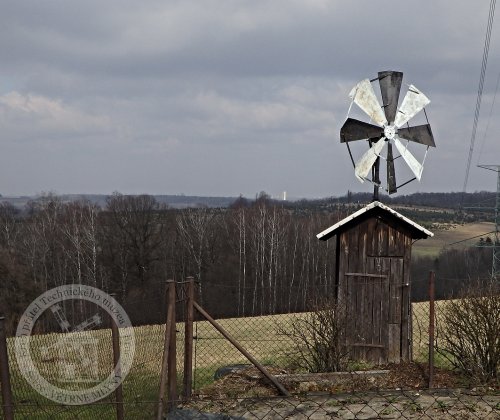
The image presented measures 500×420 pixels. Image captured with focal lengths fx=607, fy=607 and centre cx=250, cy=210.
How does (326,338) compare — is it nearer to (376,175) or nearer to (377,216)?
(377,216)

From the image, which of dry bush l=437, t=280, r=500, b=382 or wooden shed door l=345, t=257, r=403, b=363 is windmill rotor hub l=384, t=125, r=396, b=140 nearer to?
wooden shed door l=345, t=257, r=403, b=363

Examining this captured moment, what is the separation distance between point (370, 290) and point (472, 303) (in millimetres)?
2433

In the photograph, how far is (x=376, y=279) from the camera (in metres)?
11.4

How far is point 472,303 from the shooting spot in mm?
9141

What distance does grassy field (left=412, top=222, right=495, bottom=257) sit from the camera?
63.6m

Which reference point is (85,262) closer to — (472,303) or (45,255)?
(45,255)

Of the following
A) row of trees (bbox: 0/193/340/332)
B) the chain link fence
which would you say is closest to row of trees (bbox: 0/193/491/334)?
row of trees (bbox: 0/193/340/332)

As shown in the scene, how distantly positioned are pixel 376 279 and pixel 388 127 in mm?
2834

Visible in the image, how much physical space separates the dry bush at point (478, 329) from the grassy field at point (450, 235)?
52.2 metres

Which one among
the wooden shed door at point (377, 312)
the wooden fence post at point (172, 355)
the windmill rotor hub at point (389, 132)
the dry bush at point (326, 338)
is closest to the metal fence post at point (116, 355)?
the wooden fence post at point (172, 355)

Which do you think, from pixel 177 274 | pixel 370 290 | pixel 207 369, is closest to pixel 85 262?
pixel 177 274

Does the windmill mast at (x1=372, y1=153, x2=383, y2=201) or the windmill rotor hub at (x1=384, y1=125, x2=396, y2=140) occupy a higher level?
the windmill rotor hub at (x1=384, y1=125, x2=396, y2=140)

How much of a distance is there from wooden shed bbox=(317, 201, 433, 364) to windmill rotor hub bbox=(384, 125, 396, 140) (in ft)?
4.03

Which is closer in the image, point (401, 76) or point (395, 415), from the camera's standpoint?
point (395, 415)
